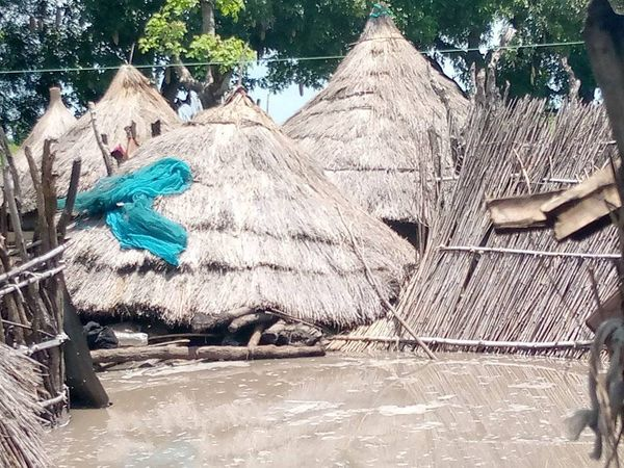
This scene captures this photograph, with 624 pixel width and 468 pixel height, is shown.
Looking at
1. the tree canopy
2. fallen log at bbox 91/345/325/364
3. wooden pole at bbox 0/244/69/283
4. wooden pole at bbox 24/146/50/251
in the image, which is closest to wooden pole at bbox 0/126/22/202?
wooden pole at bbox 24/146/50/251

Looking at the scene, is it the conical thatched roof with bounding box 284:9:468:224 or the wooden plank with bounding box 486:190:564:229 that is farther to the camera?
the conical thatched roof with bounding box 284:9:468:224

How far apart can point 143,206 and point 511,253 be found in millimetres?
3491

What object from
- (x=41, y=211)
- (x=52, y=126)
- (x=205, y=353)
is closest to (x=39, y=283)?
(x=41, y=211)

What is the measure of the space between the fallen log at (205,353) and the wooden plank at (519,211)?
261 inches

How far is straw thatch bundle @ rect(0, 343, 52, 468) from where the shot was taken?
4961 millimetres

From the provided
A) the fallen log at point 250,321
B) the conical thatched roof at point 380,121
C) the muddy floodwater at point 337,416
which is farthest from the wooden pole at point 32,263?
the conical thatched roof at point 380,121

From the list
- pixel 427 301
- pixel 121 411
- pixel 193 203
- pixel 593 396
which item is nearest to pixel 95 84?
pixel 193 203

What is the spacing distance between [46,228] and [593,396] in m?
5.19

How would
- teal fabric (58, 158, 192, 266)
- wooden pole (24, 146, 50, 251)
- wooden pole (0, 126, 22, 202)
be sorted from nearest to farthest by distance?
wooden pole (0, 126, 22, 202)
wooden pole (24, 146, 50, 251)
teal fabric (58, 158, 192, 266)

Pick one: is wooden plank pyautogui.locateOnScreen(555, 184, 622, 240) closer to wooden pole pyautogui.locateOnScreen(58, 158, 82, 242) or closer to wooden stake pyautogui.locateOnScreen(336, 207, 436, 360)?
wooden pole pyautogui.locateOnScreen(58, 158, 82, 242)

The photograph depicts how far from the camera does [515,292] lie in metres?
9.61

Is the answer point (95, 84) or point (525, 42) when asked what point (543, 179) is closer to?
point (525, 42)

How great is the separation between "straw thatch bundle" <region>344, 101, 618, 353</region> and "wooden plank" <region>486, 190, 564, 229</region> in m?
6.40

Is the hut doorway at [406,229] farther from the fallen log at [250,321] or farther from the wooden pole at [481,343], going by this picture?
the fallen log at [250,321]
